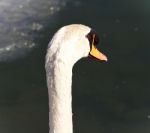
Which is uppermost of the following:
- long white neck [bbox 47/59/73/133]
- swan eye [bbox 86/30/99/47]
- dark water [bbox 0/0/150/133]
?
swan eye [bbox 86/30/99/47]

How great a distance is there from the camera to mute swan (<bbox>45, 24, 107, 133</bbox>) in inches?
140

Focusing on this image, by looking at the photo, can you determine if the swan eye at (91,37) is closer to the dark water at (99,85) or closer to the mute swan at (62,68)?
the mute swan at (62,68)

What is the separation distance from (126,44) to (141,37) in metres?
0.35

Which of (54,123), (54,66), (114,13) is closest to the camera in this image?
(54,66)

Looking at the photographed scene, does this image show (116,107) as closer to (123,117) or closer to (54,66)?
(123,117)

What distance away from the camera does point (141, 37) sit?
9.39 meters

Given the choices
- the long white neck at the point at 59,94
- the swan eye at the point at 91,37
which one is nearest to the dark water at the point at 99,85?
the swan eye at the point at 91,37

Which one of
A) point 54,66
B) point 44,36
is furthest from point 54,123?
point 44,36

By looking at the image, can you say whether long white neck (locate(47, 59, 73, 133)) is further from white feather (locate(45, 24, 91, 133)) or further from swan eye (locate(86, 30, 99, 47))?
swan eye (locate(86, 30, 99, 47))

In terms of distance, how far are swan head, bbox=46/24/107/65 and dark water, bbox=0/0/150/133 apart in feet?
12.4

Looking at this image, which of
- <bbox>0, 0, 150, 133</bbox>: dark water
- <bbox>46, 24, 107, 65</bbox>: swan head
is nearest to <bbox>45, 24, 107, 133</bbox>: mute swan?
<bbox>46, 24, 107, 65</bbox>: swan head

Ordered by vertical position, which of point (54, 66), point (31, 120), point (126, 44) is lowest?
point (31, 120)

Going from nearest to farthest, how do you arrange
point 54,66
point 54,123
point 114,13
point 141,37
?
point 54,66 → point 54,123 → point 141,37 → point 114,13

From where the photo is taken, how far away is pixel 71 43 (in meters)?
3.67
